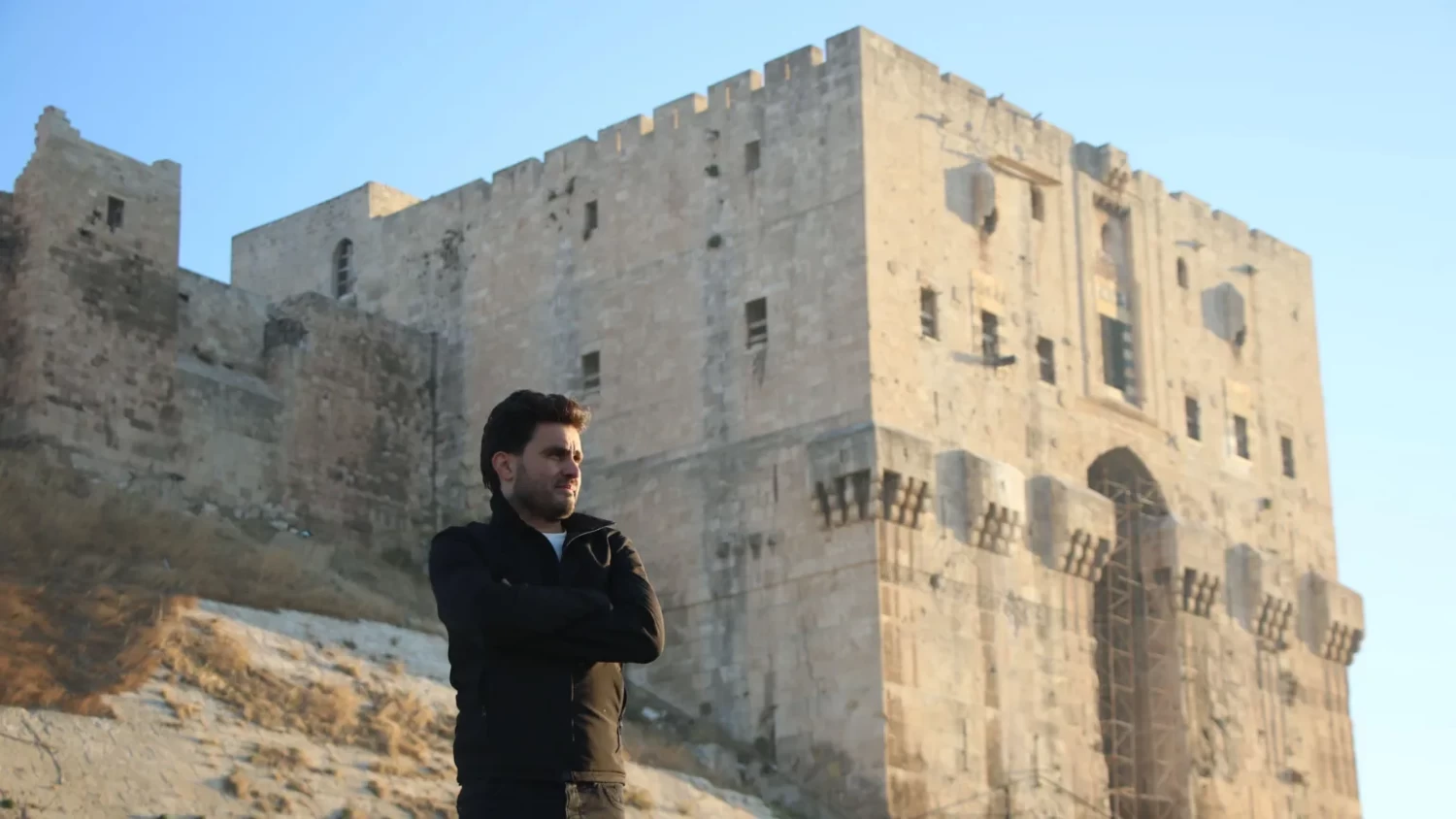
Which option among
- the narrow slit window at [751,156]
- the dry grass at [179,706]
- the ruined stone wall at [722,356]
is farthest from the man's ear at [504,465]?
the narrow slit window at [751,156]

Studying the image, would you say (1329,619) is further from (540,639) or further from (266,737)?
(540,639)

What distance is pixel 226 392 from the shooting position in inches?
1154

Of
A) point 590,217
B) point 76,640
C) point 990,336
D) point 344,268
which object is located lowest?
point 76,640

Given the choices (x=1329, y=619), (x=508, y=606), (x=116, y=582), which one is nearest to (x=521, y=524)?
(x=508, y=606)

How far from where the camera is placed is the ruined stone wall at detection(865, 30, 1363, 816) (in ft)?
89.2

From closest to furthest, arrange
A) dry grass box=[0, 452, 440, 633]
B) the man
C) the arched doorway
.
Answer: the man → dry grass box=[0, 452, 440, 633] → the arched doorway

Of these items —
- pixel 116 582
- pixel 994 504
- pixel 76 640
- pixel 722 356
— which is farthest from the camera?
pixel 722 356

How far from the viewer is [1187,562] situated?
1212 inches

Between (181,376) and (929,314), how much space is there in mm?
9071

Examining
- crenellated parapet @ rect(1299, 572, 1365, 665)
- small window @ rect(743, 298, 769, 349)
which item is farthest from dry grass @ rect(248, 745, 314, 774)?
crenellated parapet @ rect(1299, 572, 1365, 665)

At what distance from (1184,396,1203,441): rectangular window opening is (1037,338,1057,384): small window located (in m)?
3.07

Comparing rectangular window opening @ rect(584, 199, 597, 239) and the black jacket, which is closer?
the black jacket

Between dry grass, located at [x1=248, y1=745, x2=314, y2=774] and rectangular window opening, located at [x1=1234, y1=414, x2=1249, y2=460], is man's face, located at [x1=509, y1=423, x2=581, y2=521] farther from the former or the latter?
rectangular window opening, located at [x1=1234, y1=414, x2=1249, y2=460]

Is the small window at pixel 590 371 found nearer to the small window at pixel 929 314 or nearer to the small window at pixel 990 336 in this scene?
the small window at pixel 929 314
